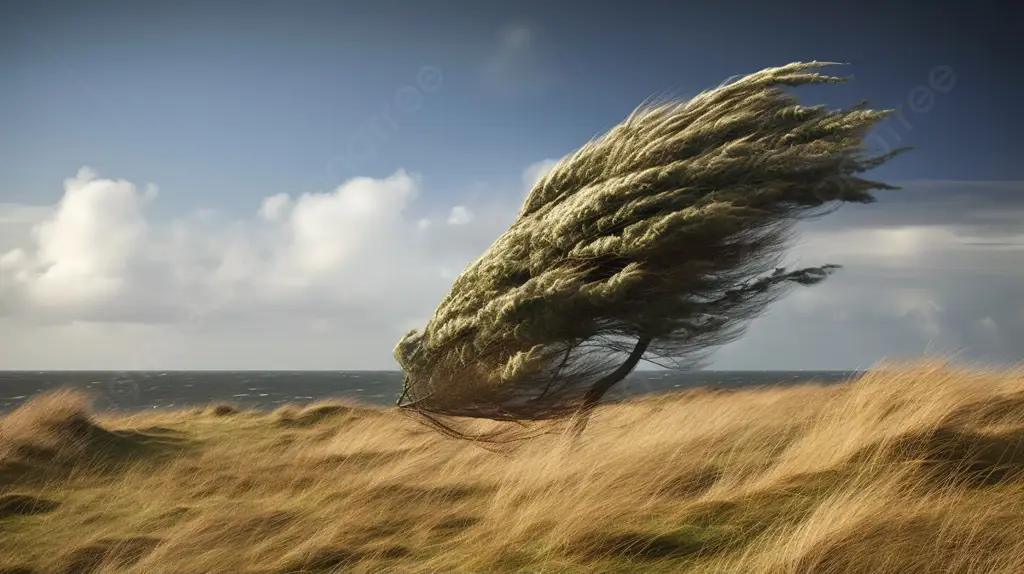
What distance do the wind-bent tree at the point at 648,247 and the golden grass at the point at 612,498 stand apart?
3.77 ft

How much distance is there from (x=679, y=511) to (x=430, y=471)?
391cm

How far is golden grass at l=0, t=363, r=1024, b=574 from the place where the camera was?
5.32m

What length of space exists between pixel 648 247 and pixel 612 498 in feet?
7.86

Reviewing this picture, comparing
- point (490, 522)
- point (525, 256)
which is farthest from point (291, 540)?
point (525, 256)

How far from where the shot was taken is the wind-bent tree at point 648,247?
5973 mm

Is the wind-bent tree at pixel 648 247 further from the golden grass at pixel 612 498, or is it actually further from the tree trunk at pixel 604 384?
the golden grass at pixel 612 498

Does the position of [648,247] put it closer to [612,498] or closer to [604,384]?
[604,384]

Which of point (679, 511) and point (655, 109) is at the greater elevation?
point (655, 109)

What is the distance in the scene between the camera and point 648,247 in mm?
5930

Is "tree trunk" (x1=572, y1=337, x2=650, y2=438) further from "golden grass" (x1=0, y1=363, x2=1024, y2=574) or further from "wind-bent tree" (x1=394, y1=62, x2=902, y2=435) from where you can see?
"golden grass" (x1=0, y1=363, x2=1024, y2=574)

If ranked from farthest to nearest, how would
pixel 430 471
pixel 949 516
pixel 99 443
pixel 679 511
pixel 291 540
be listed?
pixel 99 443 < pixel 430 471 < pixel 291 540 < pixel 679 511 < pixel 949 516

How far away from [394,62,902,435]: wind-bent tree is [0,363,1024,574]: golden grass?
45.3 inches

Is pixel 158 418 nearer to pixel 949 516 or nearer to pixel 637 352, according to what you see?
pixel 637 352

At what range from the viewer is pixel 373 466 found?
9781 mm
